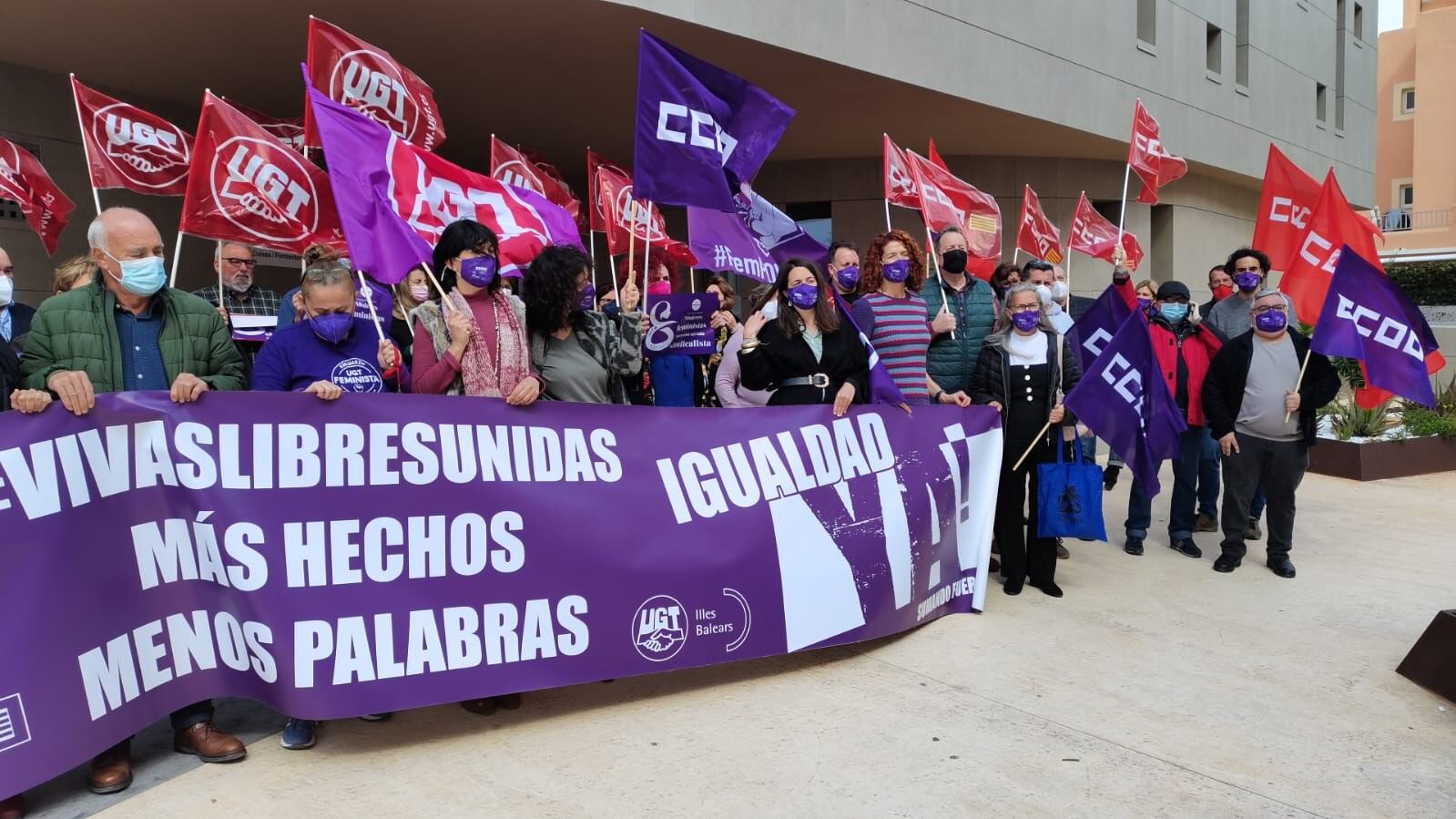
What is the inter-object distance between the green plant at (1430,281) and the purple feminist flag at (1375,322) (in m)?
14.0

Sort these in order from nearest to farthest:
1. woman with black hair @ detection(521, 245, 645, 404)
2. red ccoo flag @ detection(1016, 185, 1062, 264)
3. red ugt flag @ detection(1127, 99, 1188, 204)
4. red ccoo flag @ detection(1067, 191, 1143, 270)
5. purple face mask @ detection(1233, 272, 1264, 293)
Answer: woman with black hair @ detection(521, 245, 645, 404), purple face mask @ detection(1233, 272, 1264, 293), red ugt flag @ detection(1127, 99, 1188, 204), red ccoo flag @ detection(1016, 185, 1062, 264), red ccoo flag @ detection(1067, 191, 1143, 270)

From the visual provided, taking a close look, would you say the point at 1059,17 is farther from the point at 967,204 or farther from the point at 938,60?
the point at 967,204

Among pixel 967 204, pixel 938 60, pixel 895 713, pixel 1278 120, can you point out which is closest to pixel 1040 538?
pixel 895 713

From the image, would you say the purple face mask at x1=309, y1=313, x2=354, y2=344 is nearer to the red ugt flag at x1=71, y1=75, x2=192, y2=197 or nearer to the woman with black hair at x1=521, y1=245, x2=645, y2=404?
the woman with black hair at x1=521, y1=245, x2=645, y2=404

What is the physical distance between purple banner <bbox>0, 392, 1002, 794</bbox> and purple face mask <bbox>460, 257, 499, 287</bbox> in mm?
565

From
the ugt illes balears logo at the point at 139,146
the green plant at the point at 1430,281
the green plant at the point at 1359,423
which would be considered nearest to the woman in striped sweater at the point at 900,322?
the ugt illes balears logo at the point at 139,146

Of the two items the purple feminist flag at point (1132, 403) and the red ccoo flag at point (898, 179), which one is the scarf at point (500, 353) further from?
the red ccoo flag at point (898, 179)

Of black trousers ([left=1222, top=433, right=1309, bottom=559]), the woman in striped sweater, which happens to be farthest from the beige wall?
the woman in striped sweater

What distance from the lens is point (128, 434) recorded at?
334 centimetres

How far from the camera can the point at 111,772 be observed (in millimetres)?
3301

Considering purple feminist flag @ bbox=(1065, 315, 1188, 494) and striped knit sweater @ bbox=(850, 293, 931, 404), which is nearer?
striped knit sweater @ bbox=(850, 293, 931, 404)

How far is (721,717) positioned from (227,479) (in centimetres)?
207

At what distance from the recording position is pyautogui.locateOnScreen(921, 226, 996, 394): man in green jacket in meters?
6.04

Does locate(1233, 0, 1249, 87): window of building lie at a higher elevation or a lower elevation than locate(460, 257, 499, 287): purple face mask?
higher
